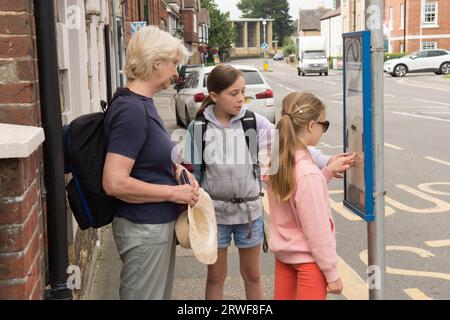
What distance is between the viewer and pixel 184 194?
2.79 metres

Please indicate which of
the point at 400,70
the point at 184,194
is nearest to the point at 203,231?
the point at 184,194

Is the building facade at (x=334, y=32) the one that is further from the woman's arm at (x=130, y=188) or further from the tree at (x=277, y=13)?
the woman's arm at (x=130, y=188)

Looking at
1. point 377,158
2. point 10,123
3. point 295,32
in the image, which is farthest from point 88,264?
point 295,32

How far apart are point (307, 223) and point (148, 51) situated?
1.07 m

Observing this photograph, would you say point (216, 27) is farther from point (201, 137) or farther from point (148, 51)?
point (148, 51)

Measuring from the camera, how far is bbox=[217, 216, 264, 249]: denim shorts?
3715 millimetres

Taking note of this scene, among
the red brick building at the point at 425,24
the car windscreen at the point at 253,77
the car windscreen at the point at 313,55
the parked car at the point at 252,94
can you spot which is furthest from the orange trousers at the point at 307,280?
the red brick building at the point at 425,24

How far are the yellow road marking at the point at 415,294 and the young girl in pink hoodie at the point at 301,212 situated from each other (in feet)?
5.83

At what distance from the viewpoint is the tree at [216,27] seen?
91812mm

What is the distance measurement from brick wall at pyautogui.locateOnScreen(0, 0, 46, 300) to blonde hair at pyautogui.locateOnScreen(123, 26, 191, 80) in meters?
0.50

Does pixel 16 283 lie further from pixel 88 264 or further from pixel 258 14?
pixel 258 14

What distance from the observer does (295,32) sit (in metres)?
148

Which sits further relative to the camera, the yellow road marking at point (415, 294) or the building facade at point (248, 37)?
the building facade at point (248, 37)

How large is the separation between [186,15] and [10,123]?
66.6 meters
